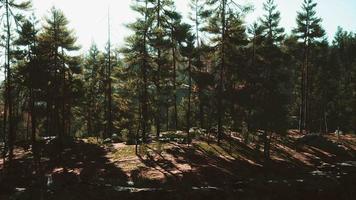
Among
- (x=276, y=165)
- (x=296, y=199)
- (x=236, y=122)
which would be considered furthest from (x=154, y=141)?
(x=296, y=199)

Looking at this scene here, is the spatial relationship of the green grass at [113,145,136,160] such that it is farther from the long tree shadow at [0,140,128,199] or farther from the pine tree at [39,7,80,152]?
the pine tree at [39,7,80,152]

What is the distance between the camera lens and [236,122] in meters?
37.0


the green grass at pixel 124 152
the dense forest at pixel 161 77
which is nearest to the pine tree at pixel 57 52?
the dense forest at pixel 161 77

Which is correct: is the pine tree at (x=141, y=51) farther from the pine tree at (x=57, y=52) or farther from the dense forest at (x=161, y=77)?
the pine tree at (x=57, y=52)

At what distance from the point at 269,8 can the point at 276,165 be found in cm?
2499

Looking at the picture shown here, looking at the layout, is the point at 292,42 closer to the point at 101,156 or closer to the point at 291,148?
the point at 291,148

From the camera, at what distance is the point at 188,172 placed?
24344mm

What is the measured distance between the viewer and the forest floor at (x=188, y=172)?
19.3m

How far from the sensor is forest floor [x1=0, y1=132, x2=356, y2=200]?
760 inches

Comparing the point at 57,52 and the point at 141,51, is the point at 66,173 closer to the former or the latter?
the point at 141,51

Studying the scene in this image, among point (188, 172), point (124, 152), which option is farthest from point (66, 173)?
point (188, 172)

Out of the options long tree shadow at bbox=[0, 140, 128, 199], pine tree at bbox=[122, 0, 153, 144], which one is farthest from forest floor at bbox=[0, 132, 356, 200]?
pine tree at bbox=[122, 0, 153, 144]

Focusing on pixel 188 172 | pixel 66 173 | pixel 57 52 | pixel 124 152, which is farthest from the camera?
Result: pixel 57 52

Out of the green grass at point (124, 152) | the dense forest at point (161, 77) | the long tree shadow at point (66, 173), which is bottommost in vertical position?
the long tree shadow at point (66, 173)
